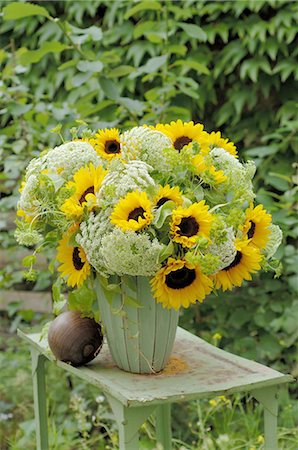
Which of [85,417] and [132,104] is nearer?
[132,104]

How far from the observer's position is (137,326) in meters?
1.47

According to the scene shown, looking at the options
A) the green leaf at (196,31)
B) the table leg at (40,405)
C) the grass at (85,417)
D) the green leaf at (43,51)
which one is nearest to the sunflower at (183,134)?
the table leg at (40,405)

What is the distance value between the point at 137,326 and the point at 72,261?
0.17m

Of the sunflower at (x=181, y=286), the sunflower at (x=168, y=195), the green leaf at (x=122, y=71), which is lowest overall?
the green leaf at (x=122, y=71)

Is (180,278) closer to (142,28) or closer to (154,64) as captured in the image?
(154,64)

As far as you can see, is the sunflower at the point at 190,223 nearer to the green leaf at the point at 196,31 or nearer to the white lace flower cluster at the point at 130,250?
the white lace flower cluster at the point at 130,250

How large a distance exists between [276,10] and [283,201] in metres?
0.74

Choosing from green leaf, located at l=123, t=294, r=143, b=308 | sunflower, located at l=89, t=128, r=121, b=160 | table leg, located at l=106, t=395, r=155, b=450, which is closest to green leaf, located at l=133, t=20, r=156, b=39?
sunflower, located at l=89, t=128, r=121, b=160

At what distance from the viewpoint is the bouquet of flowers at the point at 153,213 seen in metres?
1.34

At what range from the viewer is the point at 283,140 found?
8.87 ft

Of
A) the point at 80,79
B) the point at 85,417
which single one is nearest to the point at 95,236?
the point at 80,79

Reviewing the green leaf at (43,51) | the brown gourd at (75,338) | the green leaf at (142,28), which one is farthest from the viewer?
the green leaf at (142,28)

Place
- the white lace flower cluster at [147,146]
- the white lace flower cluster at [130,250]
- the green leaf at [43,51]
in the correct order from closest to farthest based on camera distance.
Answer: the white lace flower cluster at [130,250] → the white lace flower cluster at [147,146] → the green leaf at [43,51]

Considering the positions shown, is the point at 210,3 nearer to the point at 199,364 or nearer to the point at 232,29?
the point at 232,29
